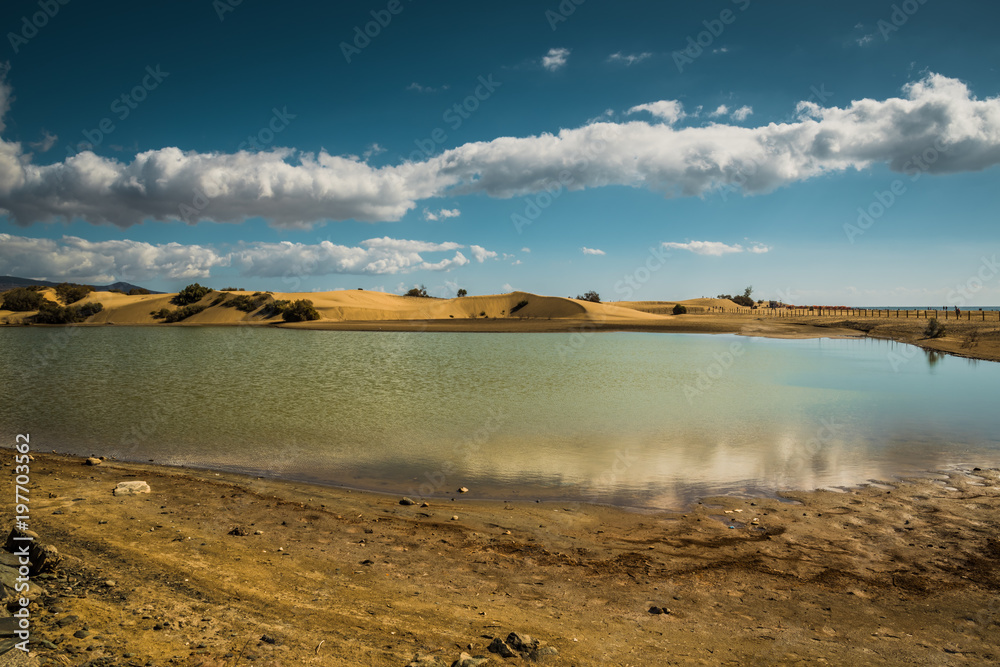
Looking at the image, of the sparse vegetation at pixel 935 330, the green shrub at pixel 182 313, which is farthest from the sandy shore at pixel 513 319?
the green shrub at pixel 182 313

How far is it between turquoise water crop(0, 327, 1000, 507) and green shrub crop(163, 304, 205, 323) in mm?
56630

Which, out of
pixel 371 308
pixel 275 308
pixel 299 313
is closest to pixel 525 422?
pixel 299 313

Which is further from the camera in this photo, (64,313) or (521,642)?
(64,313)

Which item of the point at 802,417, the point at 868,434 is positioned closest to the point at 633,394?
the point at 802,417

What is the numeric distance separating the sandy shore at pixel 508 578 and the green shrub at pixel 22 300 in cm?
9376

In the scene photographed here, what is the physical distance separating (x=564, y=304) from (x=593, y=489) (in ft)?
272

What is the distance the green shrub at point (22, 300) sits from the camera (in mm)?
76625

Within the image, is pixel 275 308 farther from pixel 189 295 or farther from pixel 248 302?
pixel 189 295

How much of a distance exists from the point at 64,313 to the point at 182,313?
1513 cm

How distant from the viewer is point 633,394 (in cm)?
1856

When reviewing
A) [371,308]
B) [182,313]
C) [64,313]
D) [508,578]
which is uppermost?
[371,308]

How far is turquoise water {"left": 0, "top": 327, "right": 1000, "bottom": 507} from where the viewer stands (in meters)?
9.76

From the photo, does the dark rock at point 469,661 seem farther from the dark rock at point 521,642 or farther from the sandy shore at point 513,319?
the sandy shore at point 513,319

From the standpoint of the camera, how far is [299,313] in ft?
251
